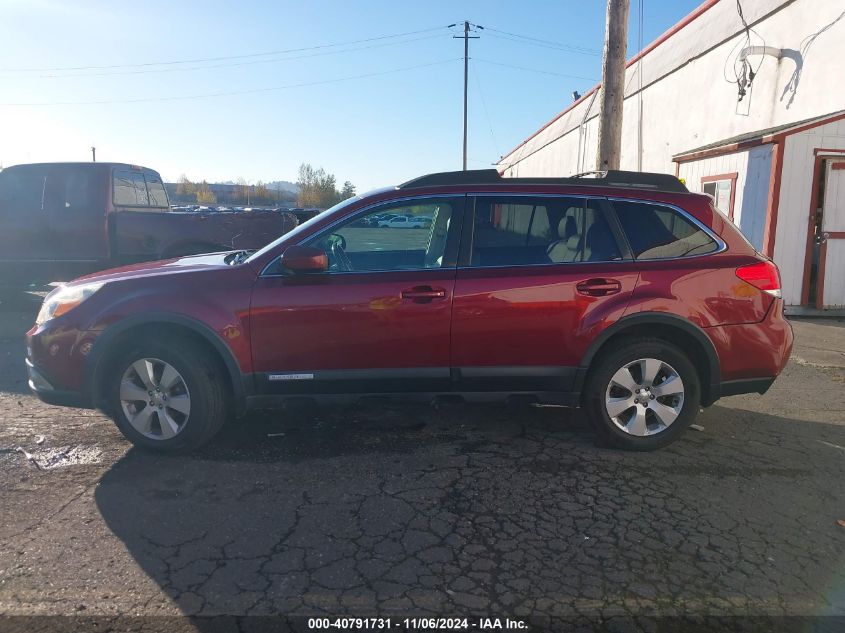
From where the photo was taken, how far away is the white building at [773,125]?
928 centimetres

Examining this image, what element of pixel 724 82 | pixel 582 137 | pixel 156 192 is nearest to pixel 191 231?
pixel 156 192

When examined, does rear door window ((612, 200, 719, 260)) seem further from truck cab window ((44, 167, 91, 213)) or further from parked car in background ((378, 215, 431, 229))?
truck cab window ((44, 167, 91, 213))

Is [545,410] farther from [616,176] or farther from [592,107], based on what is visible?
[592,107]

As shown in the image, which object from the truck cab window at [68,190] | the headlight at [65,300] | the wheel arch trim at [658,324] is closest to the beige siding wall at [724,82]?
the wheel arch trim at [658,324]

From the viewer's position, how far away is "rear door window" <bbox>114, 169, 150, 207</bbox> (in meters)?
9.31

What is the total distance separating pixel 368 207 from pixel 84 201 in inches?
266

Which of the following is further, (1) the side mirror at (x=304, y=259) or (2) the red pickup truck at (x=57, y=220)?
(2) the red pickup truck at (x=57, y=220)

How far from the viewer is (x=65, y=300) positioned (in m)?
4.22

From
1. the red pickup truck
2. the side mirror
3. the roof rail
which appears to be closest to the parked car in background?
the roof rail

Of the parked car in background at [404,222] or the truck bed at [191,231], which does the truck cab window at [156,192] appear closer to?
the truck bed at [191,231]

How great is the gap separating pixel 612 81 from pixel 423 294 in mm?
6553

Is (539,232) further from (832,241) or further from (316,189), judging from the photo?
(316,189)

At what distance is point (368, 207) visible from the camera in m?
4.28

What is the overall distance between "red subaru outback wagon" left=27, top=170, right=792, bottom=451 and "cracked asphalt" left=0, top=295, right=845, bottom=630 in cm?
41
